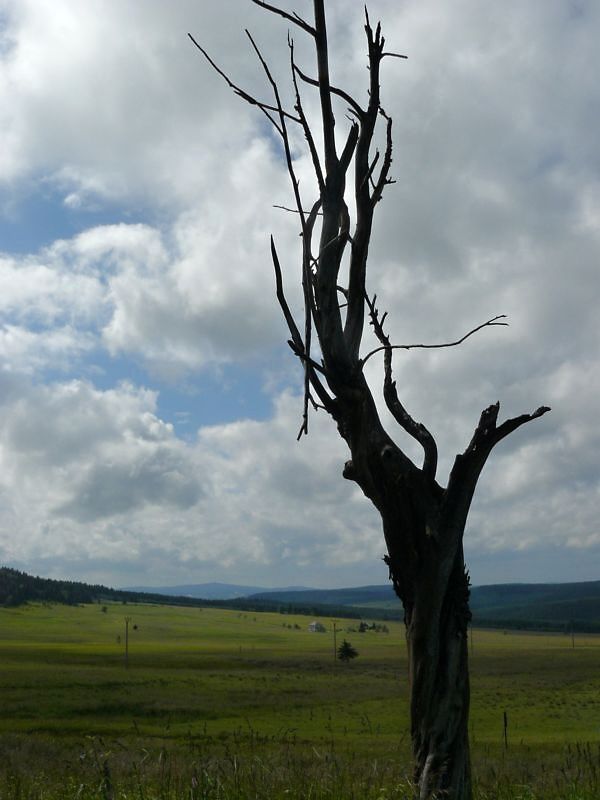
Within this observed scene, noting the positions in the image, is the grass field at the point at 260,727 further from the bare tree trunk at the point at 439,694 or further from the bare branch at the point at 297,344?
the bare branch at the point at 297,344

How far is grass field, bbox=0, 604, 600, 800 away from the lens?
5.49 meters

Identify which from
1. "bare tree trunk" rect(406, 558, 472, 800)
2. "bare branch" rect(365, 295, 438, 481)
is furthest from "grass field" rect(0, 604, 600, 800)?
"bare branch" rect(365, 295, 438, 481)

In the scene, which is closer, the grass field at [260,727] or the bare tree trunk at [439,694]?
the bare tree trunk at [439,694]

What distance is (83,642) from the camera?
127625 millimetres

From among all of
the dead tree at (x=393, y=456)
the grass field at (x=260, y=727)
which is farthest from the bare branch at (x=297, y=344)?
the grass field at (x=260, y=727)

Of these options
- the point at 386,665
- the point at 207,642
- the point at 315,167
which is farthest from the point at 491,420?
the point at 207,642

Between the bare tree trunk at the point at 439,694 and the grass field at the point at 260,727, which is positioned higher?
the bare tree trunk at the point at 439,694

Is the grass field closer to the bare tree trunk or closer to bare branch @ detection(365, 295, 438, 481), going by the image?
the bare tree trunk

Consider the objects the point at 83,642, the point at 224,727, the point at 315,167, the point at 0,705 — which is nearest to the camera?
the point at 315,167

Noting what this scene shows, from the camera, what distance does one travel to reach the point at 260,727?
3716 cm

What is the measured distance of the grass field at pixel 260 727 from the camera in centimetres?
549

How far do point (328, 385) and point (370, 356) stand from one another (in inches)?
15.8

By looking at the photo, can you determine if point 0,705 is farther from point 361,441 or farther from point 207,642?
point 207,642

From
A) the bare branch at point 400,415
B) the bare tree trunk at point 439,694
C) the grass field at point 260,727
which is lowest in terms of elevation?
the grass field at point 260,727
